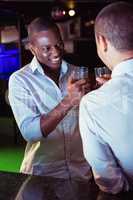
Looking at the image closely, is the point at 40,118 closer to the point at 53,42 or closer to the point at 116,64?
the point at 53,42

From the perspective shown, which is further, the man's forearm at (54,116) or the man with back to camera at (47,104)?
the man with back to camera at (47,104)

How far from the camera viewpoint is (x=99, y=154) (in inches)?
→ 54.9

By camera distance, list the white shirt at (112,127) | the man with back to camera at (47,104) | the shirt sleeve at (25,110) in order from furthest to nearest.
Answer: the man with back to camera at (47,104)
the shirt sleeve at (25,110)
the white shirt at (112,127)

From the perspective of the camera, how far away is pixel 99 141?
140cm

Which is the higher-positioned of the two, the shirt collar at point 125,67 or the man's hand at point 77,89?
the shirt collar at point 125,67

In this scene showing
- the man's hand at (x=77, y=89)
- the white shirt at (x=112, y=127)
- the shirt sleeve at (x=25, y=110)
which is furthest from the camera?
the shirt sleeve at (x=25, y=110)

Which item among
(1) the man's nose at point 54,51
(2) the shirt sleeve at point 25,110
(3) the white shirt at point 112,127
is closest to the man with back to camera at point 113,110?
(3) the white shirt at point 112,127

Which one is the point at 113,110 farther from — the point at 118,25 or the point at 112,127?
the point at 118,25

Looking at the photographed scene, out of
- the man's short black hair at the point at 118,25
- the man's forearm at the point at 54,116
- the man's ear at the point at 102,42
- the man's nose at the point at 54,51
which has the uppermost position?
the man's short black hair at the point at 118,25

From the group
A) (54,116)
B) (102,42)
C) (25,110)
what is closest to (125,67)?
(102,42)

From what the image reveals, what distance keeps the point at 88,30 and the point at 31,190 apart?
964 centimetres

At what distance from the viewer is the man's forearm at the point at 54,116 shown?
188 cm

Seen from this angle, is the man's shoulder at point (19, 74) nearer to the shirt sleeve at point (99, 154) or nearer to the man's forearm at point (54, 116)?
the man's forearm at point (54, 116)

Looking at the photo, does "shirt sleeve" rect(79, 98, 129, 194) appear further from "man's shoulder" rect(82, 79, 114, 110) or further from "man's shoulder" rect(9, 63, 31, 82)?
"man's shoulder" rect(9, 63, 31, 82)
